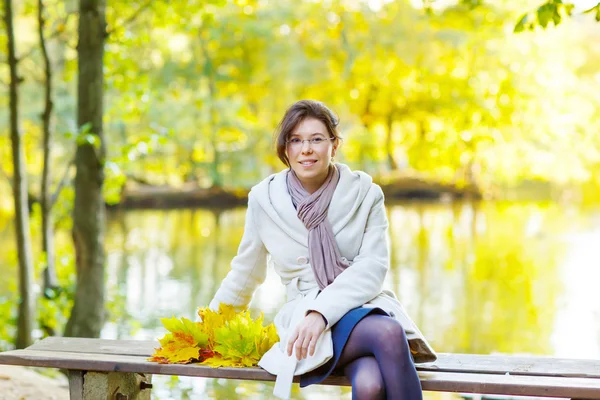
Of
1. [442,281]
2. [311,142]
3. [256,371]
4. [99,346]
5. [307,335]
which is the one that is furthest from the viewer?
[442,281]

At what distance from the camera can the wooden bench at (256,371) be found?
7.62ft

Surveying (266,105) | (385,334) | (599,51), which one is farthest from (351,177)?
(599,51)

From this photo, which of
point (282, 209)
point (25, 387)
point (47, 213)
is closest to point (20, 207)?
point (47, 213)

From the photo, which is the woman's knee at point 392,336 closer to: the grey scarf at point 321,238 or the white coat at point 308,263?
the white coat at point 308,263

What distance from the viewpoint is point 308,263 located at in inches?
104

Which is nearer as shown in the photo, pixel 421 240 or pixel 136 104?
pixel 136 104

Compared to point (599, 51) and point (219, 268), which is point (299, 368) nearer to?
point (219, 268)

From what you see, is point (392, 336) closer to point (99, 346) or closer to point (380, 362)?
point (380, 362)

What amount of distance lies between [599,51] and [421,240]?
20.2 meters

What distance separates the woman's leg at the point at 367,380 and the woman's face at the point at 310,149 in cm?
64

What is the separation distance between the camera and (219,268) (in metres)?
11.3

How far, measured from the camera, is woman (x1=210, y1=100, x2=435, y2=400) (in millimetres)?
2365

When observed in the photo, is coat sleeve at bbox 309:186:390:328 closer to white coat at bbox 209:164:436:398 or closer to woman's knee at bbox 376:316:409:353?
white coat at bbox 209:164:436:398

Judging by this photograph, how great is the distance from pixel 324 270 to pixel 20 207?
3164mm
